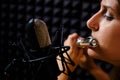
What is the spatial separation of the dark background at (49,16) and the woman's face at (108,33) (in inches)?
12.6

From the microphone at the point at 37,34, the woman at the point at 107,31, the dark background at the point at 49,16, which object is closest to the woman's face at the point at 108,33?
the woman at the point at 107,31

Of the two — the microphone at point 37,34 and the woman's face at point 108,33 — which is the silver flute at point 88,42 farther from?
the microphone at point 37,34

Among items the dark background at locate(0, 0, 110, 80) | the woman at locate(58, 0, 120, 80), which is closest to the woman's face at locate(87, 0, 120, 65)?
the woman at locate(58, 0, 120, 80)

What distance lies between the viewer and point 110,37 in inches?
26.7

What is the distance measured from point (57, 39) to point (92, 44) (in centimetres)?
17

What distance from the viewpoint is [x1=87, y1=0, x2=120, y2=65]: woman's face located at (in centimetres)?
68

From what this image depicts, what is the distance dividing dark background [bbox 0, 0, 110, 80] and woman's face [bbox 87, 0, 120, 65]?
0.32m

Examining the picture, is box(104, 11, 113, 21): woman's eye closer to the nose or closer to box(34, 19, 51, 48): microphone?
the nose

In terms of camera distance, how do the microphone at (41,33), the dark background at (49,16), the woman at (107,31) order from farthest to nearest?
the dark background at (49,16) → the woman at (107,31) → the microphone at (41,33)

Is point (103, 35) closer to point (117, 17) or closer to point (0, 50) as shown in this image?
point (117, 17)

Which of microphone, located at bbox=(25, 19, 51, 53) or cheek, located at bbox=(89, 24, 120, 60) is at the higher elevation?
microphone, located at bbox=(25, 19, 51, 53)

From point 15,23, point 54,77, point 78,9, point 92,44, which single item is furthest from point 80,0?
point 54,77

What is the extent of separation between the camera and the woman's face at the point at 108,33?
676 mm

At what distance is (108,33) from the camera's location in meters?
0.68
